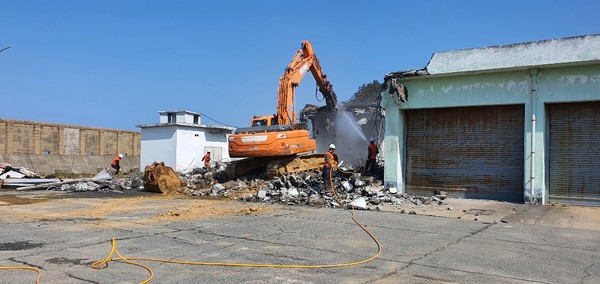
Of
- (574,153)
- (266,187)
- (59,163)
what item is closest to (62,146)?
(59,163)

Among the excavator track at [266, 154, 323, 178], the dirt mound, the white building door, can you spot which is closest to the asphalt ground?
the dirt mound

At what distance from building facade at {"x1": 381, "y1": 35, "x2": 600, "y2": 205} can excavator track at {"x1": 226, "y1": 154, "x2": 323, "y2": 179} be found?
3706mm

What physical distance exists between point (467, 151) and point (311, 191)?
5.13 meters

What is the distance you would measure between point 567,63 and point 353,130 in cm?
1381

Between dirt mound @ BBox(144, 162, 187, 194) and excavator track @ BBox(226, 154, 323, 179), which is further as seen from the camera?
excavator track @ BBox(226, 154, 323, 179)

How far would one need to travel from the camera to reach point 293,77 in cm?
1967

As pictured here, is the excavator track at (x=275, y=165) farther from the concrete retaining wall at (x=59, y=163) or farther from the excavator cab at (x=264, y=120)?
the concrete retaining wall at (x=59, y=163)

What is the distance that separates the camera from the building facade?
43.5 feet

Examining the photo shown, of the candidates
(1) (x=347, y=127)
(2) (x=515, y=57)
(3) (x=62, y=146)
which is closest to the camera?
(2) (x=515, y=57)

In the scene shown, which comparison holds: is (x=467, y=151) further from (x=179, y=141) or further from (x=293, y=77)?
(x=179, y=141)

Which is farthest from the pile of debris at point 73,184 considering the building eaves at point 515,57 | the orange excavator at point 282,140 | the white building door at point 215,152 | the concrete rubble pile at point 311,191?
the building eaves at point 515,57

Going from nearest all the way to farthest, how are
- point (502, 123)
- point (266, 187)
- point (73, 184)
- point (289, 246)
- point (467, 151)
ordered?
point (289, 246), point (502, 123), point (467, 151), point (266, 187), point (73, 184)

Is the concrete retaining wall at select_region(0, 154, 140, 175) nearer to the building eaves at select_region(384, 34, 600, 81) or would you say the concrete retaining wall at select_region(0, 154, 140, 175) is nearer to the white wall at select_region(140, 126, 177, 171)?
the white wall at select_region(140, 126, 177, 171)

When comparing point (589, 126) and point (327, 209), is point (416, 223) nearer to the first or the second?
point (327, 209)
